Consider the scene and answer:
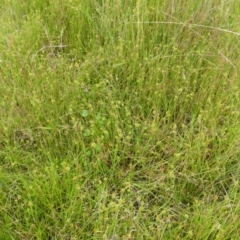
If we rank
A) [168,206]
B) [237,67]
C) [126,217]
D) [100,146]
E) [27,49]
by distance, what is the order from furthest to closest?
[27,49], [237,67], [100,146], [168,206], [126,217]

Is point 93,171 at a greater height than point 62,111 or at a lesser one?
lesser

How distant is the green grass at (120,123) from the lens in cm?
144

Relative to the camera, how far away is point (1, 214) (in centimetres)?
148

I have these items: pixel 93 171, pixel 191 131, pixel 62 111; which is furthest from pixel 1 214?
pixel 191 131

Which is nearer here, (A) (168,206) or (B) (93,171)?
(A) (168,206)

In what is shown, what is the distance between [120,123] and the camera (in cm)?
171

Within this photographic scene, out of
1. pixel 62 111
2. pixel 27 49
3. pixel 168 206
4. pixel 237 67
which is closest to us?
pixel 168 206

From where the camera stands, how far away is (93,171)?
5.29 ft

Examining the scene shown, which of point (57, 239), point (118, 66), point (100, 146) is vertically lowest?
point (57, 239)

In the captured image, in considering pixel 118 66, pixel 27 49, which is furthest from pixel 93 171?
pixel 27 49

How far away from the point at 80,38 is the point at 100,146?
88cm

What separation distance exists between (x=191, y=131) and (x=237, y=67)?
1.76 feet

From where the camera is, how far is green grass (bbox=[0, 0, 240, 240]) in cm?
144

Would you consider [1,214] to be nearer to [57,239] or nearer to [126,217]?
[57,239]
